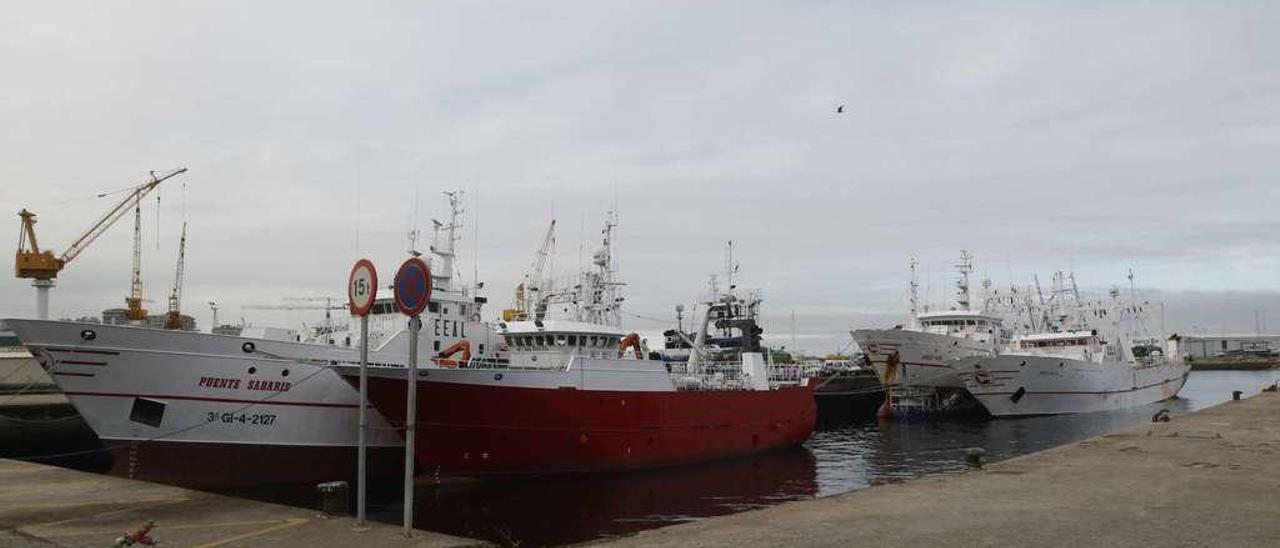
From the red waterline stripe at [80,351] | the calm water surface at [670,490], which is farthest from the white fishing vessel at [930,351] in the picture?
the red waterline stripe at [80,351]

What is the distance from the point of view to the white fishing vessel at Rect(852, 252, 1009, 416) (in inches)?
1762

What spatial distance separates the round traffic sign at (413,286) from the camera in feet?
24.5

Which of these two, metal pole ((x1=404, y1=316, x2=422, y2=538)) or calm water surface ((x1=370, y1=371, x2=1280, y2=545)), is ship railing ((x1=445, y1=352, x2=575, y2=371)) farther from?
metal pole ((x1=404, y1=316, x2=422, y2=538))

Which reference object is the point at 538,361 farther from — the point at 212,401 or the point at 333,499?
the point at 333,499

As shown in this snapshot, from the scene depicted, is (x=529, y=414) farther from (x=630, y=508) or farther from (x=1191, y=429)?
(x=1191, y=429)

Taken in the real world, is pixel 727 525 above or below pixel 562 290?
below

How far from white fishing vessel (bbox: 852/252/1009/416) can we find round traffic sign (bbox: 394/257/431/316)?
3961 centimetres

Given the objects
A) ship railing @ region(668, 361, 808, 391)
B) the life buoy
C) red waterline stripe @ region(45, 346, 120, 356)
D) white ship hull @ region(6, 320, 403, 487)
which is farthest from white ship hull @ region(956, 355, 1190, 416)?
red waterline stripe @ region(45, 346, 120, 356)

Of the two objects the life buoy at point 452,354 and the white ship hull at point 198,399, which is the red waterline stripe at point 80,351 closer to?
the white ship hull at point 198,399

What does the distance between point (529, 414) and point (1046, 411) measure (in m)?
36.3

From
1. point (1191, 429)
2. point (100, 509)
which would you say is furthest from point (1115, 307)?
point (100, 509)

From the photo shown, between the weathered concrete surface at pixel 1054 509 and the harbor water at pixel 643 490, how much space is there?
3.78 metres

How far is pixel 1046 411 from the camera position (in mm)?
46344

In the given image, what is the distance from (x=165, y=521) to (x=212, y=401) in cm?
1222
